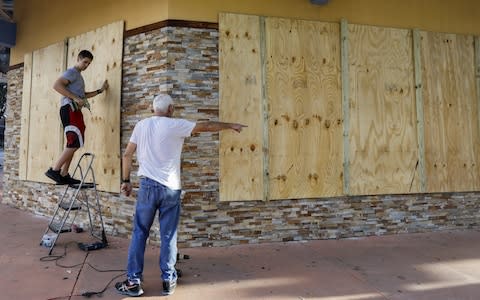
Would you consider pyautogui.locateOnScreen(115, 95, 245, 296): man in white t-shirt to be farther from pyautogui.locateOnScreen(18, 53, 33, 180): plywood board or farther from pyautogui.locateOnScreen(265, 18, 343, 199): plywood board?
pyautogui.locateOnScreen(18, 53, 33, 180): plywood board

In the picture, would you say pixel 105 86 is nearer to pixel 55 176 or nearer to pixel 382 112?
pixel 55 176

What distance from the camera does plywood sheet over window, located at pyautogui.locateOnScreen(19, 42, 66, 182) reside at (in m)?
5.63

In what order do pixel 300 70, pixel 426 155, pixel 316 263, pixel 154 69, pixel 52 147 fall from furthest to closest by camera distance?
pixel 52 147 < pixel 426 155 < pixel 300 70 < pixel 154 69 < pixel 316 263

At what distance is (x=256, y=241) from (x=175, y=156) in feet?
6.33

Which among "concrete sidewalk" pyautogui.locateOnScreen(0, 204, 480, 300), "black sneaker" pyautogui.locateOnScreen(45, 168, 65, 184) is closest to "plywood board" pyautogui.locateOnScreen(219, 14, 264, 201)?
"concrete sidewalk" pyautogui.locateOnScreen(0, 204, 480, 300)

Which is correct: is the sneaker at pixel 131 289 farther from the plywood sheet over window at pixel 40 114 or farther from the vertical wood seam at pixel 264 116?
the plywood sheet over window at pixel 40 114

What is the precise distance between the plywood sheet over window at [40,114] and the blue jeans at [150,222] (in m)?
3.13

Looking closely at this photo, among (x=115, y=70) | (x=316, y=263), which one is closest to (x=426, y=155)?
(x=316, y=263)

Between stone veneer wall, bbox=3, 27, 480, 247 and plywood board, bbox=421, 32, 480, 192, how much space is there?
47 cm

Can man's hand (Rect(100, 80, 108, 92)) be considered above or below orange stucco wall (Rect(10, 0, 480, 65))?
below

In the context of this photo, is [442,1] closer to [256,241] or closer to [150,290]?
[256,241]

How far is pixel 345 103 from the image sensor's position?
4.94m

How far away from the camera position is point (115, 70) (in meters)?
4.86

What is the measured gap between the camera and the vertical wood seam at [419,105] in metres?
5.16
